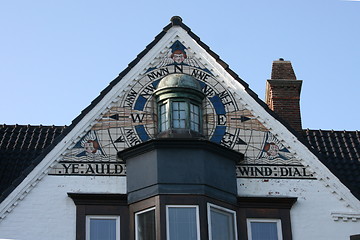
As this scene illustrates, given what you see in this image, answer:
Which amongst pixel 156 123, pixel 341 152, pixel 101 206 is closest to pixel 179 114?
pixel 156 123

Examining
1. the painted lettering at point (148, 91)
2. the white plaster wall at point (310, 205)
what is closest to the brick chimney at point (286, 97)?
the white plaster wall at point (310, 205)

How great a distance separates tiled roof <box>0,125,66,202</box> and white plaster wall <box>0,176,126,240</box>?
602mm

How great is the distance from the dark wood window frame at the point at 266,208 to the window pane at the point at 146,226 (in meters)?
2.38

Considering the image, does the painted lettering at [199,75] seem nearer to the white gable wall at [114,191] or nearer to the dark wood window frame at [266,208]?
the white gable wall at [114,191]

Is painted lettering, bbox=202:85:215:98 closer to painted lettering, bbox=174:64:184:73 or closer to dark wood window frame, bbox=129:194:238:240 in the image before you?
painted lettering, bbox=174:64:184:73

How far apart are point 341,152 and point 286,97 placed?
2.43 meters

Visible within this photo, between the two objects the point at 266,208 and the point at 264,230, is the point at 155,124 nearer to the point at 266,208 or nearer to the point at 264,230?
the point at 266,208

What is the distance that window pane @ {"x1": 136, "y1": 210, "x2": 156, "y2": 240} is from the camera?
23.5 meters

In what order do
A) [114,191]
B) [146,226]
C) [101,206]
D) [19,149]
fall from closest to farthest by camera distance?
[146,226] → [101,206] → [114,191] → [19,149]

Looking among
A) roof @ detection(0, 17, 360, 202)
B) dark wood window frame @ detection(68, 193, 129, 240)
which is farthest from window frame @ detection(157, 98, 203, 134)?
dark wood window frame @ detection(68, 193, 129, 240)

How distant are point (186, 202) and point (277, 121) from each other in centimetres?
386

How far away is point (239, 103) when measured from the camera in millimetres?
26047

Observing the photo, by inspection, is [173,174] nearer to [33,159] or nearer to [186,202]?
[186,202]

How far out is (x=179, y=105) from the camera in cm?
2534
